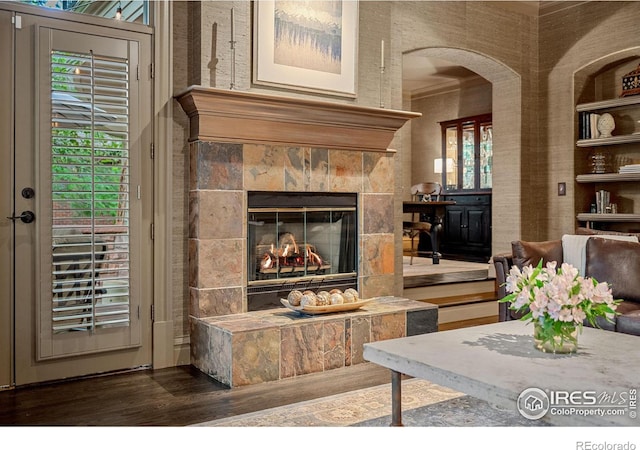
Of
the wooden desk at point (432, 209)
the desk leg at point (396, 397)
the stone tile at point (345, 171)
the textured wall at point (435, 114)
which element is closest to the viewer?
the desk leg at point (396, 397)

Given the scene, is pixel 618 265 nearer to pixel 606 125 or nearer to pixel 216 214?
pixel 606 125

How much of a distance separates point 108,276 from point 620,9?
4.78 metres

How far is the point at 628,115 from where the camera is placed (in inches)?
221

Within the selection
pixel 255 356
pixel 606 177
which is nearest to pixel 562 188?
pixel 606 177

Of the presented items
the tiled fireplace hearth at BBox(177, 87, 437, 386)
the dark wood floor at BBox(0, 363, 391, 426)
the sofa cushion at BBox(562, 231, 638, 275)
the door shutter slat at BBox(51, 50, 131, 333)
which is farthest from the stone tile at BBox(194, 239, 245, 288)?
the sofa cushion at BBox(562, 231, 638, 275)

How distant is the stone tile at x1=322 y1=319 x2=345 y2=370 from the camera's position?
3873mm

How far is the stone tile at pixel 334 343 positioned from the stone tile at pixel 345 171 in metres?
1.02

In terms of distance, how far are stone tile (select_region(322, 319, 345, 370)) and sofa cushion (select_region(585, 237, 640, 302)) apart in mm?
1708

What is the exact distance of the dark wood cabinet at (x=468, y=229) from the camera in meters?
8.23

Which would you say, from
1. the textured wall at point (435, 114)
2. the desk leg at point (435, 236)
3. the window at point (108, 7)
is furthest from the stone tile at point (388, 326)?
the textured wall at point (435, 114)

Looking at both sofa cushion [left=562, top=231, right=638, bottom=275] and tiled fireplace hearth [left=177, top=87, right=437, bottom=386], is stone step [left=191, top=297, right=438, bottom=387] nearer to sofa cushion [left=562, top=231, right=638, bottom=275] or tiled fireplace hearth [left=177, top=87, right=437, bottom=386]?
tiled fireplace hearth [left=177, top=87, right=437, bottom=386]

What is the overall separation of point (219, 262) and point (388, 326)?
1.21 meters

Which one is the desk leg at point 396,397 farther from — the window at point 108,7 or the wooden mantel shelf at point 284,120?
the window at point 108,7

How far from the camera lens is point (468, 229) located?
27.9ft
